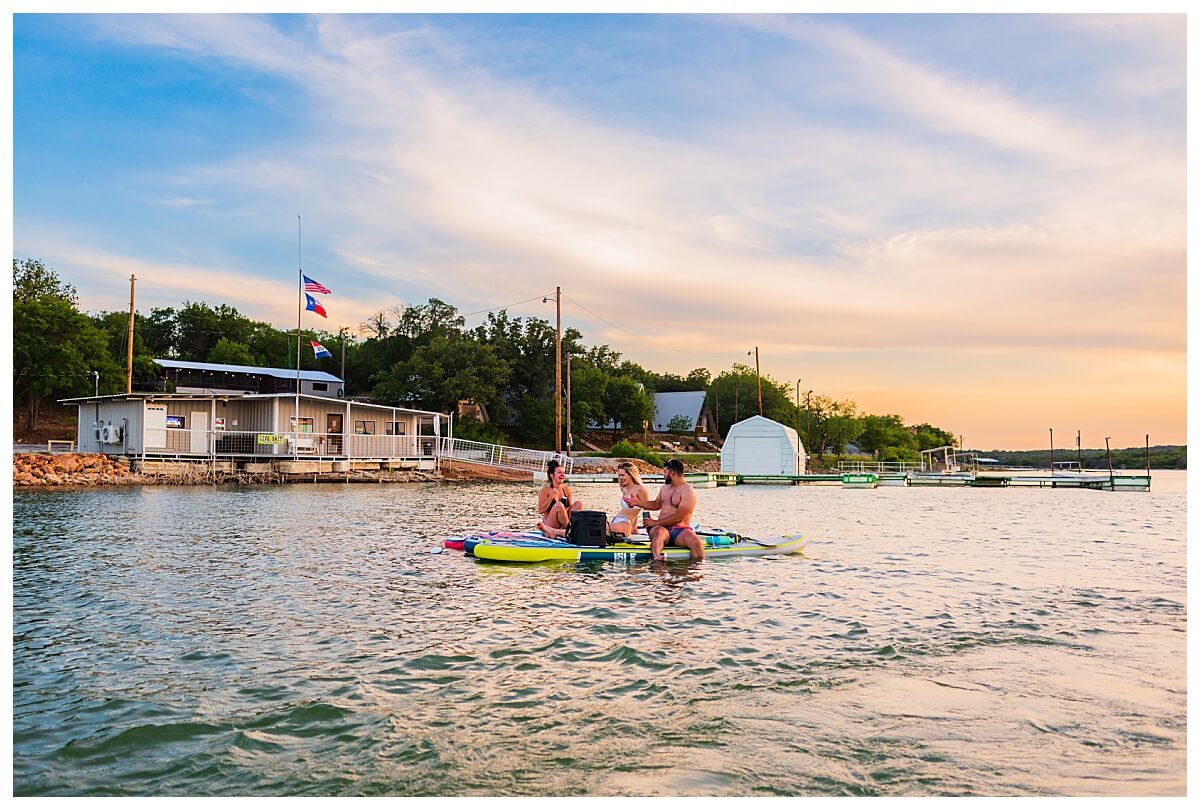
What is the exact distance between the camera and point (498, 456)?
4744 centimetres

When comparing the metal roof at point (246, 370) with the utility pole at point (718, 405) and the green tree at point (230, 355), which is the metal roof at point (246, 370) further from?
the utility pole at point (718, 405)

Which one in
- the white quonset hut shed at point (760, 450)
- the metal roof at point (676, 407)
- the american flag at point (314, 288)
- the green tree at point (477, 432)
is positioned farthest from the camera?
the metal roof at point (676, 407)

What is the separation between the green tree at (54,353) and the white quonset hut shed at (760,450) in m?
37.5

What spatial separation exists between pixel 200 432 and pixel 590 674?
35.8m

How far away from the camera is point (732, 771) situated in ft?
17.7

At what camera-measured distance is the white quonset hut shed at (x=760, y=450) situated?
48438 millimetres

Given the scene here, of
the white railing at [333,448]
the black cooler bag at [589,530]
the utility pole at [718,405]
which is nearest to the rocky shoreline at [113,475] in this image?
the white railing at [333,448]

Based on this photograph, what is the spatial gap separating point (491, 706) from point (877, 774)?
2915 mm

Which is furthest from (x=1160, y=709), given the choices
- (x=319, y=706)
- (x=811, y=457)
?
(x=811, y=457)

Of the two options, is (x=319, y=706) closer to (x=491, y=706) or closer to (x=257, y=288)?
(x=491, y=706)

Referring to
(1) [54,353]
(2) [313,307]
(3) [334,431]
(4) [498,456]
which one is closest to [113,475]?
(3) [334,431]

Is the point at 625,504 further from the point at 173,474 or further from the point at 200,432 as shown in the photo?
the point at 200,432

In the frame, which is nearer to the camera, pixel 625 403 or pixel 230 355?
pixel 230 355

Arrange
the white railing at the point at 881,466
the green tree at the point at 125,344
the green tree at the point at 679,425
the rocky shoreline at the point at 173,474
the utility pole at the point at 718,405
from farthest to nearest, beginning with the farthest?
the utility pole at the point at 718,405, the green tree at the point at 679,425, the white railing at the point at 881,466, the green tree at the point at 125,344, the rocky shoreline at the point at 173,474
